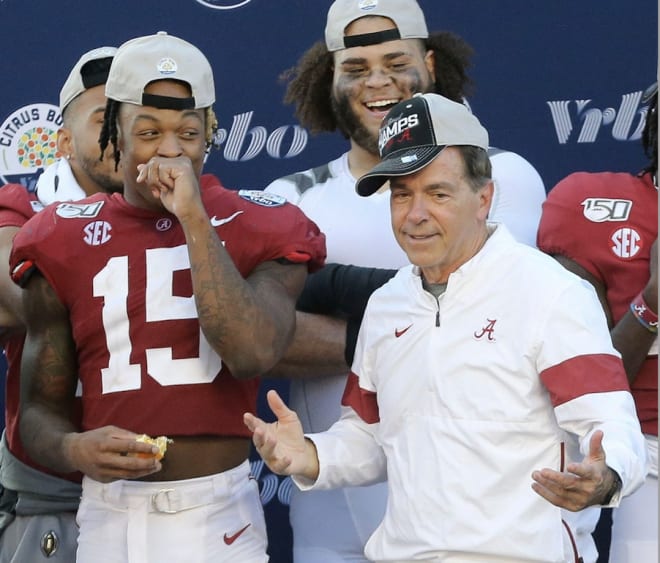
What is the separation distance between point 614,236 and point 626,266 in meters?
0.08

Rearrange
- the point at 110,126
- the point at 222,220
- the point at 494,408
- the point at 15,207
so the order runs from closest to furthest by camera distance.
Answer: the point at 494,408 < the point at 222,220 < the point at 110,126 < the point at 15,207

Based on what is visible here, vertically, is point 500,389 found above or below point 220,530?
above

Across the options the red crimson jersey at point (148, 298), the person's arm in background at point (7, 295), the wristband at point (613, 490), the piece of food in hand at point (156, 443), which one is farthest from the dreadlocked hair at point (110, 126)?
the wristband at point (613, 490)

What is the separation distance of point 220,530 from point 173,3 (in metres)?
1.96

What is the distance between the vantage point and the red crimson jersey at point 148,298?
321 centimetres

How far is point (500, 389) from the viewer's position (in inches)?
113

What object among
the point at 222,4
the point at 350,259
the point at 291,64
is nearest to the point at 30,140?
the point at 222,4

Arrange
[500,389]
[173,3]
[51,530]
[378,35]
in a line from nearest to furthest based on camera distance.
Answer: [500,389] < [51,530] < [378,35] < [173,3]

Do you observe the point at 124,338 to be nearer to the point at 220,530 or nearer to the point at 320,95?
the point at 220,530

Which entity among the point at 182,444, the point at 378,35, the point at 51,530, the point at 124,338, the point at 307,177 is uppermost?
the point at 378,35

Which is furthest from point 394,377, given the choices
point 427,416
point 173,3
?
point 173,3

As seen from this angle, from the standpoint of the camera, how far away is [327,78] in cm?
417

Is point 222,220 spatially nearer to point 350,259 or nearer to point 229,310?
point 229,310

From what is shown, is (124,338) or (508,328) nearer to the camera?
(508,328)
